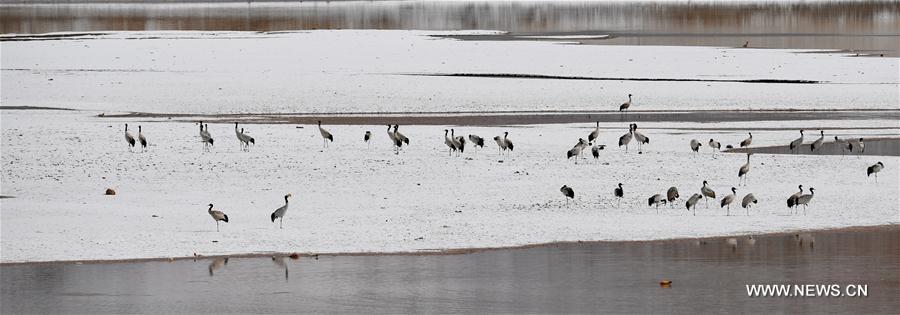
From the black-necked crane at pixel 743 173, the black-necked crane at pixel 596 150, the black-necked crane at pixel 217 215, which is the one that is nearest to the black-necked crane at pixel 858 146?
the black-necked crane at pixel 743 173

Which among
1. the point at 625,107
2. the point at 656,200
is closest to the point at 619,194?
the point at 656,200

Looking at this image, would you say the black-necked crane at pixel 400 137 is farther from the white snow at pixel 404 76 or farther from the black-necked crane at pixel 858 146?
the white snow at pixel 404 76

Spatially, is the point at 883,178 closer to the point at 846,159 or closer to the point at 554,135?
the point at 846,159

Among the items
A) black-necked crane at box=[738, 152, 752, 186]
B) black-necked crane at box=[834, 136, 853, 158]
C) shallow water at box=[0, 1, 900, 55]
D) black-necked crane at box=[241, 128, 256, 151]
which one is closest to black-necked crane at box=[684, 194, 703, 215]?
black-necked crane at box=[738, 152, 752, 186]

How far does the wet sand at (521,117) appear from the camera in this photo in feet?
83.3

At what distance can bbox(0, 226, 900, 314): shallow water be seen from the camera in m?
11.2

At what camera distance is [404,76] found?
33375mm

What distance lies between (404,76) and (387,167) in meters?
15.0

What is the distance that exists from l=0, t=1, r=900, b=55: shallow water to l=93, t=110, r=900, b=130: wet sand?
13961 mm

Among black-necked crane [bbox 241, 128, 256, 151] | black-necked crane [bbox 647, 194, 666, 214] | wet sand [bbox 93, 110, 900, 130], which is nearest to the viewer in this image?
black-necked crane [bbox 647, 194, 666, 214]

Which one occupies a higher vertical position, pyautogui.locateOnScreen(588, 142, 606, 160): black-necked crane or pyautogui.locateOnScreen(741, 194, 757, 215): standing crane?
pyautogui.locateOnScreen(588, 142, 606, 160): black-necked crane

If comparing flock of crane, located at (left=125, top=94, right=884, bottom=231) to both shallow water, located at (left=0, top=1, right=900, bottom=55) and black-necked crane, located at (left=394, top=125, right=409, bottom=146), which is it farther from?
shallow water, located at (left=0, top=1, right=900, bottom=55)

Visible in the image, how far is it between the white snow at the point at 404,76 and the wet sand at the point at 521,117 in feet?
1.93

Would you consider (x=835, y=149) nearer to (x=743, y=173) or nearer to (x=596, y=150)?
(x=596, y=150)
